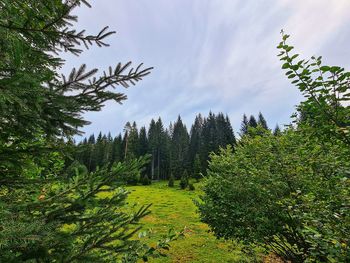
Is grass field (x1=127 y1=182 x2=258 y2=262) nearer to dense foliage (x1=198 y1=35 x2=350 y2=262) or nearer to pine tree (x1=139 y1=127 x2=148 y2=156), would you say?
dense foliage (x1=198 y1=35 x2=350 y2=262)

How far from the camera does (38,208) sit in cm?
229

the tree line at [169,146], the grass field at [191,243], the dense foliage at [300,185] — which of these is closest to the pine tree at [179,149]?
the tree line at [169,146]

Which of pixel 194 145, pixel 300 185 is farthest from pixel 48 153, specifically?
pixel 194 145

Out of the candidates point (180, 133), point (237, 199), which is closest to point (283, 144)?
point (237, 199)

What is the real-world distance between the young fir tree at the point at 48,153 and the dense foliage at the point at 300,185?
212 cm

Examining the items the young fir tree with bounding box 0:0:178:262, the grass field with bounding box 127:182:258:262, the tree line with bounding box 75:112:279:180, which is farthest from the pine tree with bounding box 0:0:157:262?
the tree line with bounding box 75:112:279:180

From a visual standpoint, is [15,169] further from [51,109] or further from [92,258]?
[92,258]

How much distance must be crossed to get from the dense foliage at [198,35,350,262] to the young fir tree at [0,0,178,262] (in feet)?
6.94

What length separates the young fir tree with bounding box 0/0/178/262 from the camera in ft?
6.11

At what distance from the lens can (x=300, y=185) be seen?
19.6 feet

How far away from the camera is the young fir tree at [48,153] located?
1863 mm

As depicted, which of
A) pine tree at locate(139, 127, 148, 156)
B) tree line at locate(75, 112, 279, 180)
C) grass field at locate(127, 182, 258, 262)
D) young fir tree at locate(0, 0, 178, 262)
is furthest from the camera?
pine tree at locate(139, 127, 148, 156)

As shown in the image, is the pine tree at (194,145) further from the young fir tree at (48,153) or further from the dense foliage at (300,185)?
the young fir tree at (48,153)

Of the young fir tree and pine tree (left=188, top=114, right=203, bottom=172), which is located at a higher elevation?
pine tree (left=188, top=114, right=203, bottom=172)
